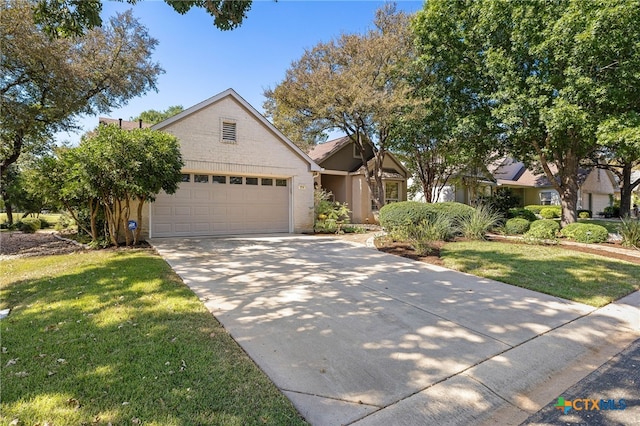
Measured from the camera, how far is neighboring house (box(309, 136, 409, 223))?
19.5m

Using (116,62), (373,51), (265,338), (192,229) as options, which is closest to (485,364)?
(265,338)

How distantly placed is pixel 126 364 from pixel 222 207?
10079 mm

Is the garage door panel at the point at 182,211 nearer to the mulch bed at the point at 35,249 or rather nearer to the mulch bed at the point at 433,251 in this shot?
the mulch bed at the point at 35,249

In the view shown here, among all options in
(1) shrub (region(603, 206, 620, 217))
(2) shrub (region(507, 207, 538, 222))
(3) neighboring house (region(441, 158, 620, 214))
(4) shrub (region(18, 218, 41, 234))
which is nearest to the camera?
(4) shrub (region(18, 218, 41, 234))

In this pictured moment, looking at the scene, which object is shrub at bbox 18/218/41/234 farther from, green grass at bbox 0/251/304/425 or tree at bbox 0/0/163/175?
green grass at bbox 0/251/304/425

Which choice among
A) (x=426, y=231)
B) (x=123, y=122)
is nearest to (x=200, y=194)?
(x=123, y=122)

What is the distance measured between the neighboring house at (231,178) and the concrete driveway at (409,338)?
5.62 m

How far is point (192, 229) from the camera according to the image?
12.0 metres

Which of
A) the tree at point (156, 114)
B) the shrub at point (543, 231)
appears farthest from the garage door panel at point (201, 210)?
the tree at point (156, 114)

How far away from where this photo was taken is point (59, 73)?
32.9ft

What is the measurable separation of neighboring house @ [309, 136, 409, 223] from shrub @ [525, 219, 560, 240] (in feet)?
29.3

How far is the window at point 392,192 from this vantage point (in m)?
20.2

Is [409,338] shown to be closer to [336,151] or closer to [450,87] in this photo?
[450,87]

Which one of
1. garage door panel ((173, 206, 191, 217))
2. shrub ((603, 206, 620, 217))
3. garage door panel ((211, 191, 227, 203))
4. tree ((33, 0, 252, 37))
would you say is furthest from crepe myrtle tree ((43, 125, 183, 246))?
shrub ((603, 206, 620, 217))
